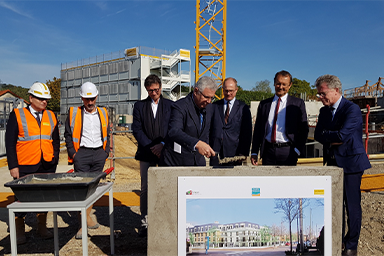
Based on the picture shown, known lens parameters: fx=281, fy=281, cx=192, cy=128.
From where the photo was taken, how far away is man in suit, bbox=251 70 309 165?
12.0 ft

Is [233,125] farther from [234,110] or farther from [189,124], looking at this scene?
[189,124]

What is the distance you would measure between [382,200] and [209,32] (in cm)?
3382

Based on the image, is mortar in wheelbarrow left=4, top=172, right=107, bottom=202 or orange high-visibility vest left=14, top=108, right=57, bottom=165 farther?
orange high-visibility vest left=14, top=108, right=57, bottom=165

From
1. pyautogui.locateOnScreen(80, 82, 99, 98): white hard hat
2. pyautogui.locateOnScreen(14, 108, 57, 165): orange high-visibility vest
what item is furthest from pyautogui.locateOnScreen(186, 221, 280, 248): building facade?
pyautogui.locateOnScreen(14, 108, 57, 165): orange high-visibility vest

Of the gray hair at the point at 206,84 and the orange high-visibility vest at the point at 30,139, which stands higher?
the gray hair at the point at 206,84

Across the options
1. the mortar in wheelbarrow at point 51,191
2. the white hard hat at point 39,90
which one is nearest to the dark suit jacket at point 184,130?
the mortar in wheelbarrow at point 51,191

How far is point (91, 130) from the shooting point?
3959 millimetres

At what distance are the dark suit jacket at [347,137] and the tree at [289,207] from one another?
90cm

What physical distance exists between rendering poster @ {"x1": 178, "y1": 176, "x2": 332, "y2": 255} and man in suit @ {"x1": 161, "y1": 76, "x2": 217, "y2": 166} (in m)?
0.51

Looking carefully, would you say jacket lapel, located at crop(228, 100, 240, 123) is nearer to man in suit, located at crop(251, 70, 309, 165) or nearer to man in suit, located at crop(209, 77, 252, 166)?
man in suit, located at crop(209, 77, 252, 166)

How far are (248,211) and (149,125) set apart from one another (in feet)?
6.51

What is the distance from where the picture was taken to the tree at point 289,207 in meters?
2.65

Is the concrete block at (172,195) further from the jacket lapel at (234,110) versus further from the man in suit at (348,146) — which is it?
the jacket lapel at (234,110)

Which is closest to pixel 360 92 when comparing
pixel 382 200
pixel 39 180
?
pixel 382 200
